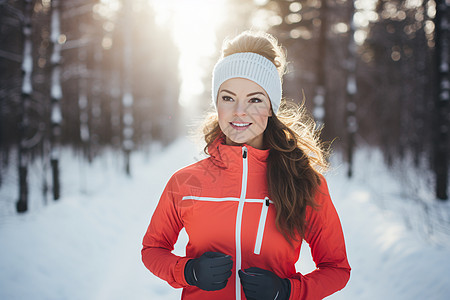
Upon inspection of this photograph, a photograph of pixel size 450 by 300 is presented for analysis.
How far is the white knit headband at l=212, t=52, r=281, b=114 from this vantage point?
1.63m

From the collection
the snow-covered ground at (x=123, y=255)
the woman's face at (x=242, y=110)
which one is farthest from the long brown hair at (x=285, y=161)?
the snow-covered ground at (x=123, y=255)

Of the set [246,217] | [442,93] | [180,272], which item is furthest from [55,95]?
[442,93]

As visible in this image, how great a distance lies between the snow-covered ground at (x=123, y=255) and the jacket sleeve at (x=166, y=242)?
2.10 meters

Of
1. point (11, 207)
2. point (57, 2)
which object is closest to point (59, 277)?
point (11, 207)

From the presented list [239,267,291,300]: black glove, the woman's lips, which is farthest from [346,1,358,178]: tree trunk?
[239,267,291,300]: black glove

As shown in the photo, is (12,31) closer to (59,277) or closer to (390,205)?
(59,277)

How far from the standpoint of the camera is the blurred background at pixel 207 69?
646cm

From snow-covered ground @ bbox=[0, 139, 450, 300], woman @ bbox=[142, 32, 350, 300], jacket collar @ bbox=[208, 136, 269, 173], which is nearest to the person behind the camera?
woman @ bbox=[142, 32, 350, 300]

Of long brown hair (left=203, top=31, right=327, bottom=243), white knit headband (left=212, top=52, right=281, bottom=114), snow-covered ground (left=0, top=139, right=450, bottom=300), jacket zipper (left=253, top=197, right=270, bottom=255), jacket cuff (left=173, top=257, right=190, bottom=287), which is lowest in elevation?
snow-covered ground (left=0, top=139, right=450, bottom=300)

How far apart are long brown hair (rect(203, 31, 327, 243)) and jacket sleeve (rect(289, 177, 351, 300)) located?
0.07 metres

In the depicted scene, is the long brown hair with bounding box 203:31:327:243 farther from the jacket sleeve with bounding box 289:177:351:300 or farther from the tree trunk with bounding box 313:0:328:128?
the tree trunk with bounding box 313:0:328:128

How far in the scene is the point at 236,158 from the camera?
159cm

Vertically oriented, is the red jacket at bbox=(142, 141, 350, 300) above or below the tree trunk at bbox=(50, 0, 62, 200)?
below

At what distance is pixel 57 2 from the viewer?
6367mm
